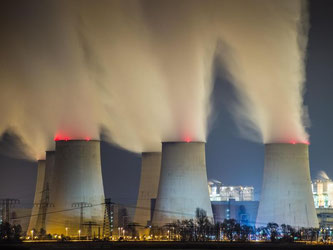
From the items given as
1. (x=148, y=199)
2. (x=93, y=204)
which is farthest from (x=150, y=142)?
(x=93, y=204)

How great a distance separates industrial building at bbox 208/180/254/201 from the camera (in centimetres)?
7300

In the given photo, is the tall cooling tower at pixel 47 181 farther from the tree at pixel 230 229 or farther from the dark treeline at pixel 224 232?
the tree at pixel 230 229

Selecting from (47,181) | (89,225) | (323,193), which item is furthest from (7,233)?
(323,193)

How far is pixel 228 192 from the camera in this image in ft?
245

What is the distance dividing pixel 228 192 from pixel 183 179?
36.0 m

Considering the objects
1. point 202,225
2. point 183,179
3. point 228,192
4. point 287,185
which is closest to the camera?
point 183,179

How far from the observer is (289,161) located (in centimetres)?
3928

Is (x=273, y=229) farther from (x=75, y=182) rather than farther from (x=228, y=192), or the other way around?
(x=228, y=192)

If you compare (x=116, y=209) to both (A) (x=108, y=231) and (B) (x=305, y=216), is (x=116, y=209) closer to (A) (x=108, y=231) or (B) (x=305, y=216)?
(A) (x=108, y=231)

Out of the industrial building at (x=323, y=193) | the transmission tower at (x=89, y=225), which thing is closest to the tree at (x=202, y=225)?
the transmission tower at (x=89, y=225)

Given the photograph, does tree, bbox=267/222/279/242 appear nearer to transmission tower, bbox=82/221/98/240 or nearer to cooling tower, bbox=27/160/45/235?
transmission tower, bbox=82/221/98/240

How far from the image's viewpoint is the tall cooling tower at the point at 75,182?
1588 inches

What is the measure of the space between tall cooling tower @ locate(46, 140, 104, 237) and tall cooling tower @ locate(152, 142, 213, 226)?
10.4 feet

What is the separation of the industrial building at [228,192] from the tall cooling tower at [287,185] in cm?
3199
